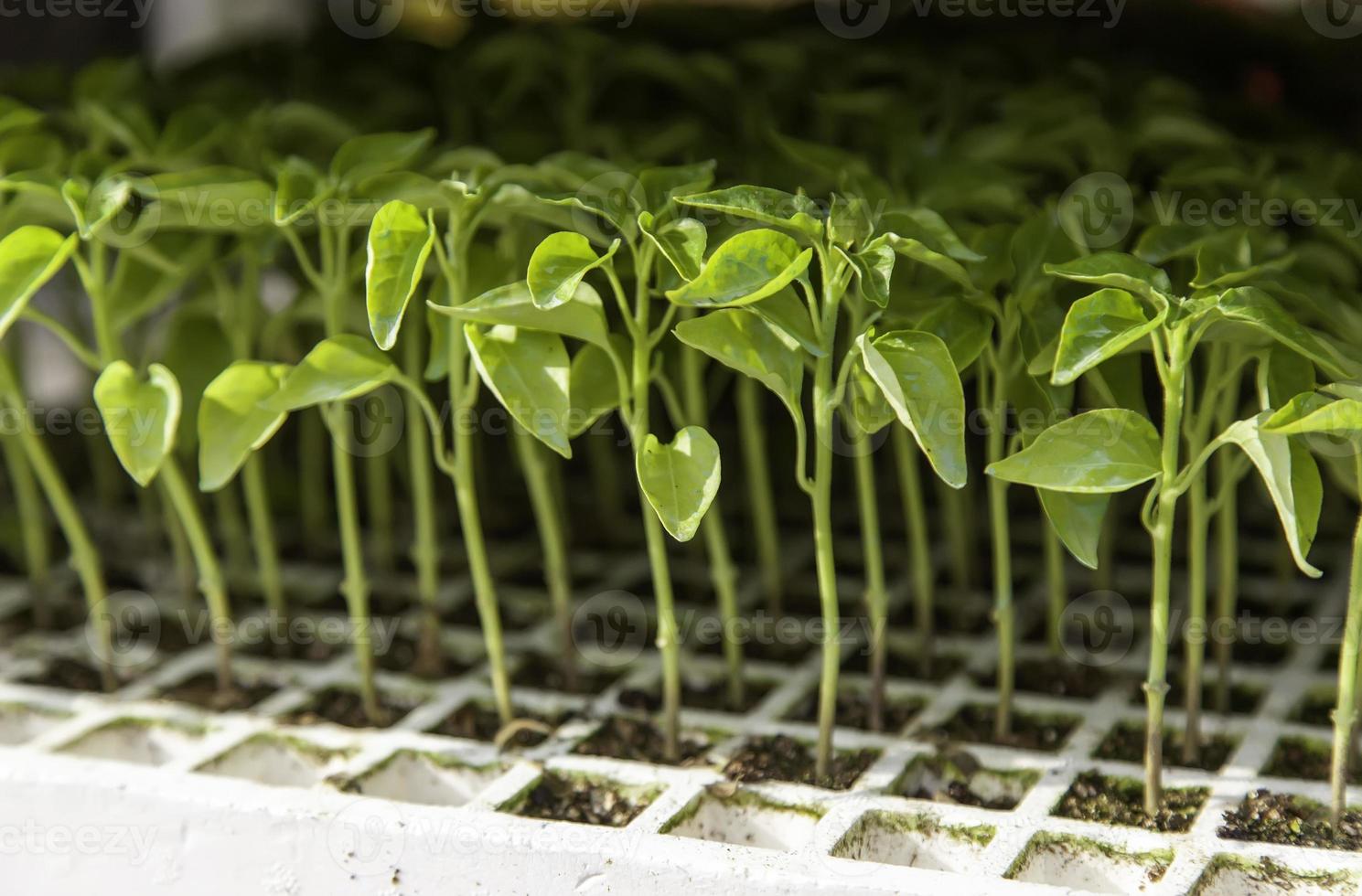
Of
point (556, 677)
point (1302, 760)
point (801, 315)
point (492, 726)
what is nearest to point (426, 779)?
point (492, 726)

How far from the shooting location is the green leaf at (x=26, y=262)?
3.72ft

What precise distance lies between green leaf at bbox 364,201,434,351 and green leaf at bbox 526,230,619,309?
0.08 meters

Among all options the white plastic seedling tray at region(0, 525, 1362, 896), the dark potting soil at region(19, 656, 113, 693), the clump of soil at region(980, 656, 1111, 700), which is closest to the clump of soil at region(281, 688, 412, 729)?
the white plastic seedling tray at region(0, 525, 1362, 896)

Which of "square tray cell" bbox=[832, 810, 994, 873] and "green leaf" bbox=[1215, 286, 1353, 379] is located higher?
"green leaf" bbox=[1215, 286, 1353, 379]

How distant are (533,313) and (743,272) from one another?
0.16 m

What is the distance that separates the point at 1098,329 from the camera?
1.00 meters

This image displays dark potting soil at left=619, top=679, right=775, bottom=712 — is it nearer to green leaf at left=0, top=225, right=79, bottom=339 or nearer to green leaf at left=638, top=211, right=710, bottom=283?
green leaf at left=638, top=211, right=710, bottom=283

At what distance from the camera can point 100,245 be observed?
1.24 metres

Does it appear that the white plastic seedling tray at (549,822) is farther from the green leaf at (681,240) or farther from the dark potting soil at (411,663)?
the green leaf at (681,240)

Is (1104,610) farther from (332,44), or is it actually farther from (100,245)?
(332,44)

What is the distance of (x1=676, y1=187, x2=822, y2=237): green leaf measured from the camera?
3.32 feet

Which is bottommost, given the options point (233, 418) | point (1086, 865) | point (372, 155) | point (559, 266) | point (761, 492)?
point (1086, 865)

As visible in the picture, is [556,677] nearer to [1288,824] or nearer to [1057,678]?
[1057,678]

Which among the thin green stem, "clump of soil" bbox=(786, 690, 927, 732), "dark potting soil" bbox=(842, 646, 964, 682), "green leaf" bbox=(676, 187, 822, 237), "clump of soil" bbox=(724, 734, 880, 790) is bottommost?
"clump of soil" bbox=(724, 734, 880, 790)
